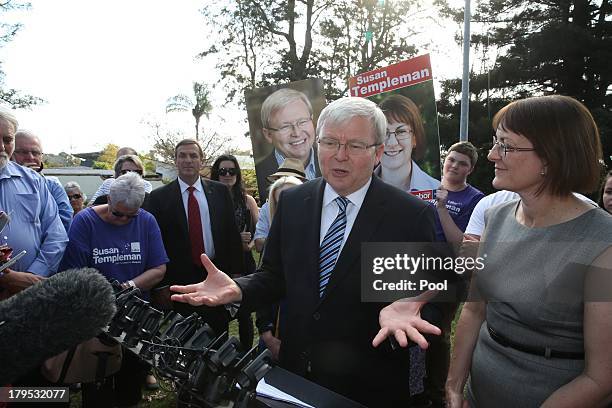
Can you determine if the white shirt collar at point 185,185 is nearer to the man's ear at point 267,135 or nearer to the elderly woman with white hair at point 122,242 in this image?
the elderly woman with white hair at point 122,242

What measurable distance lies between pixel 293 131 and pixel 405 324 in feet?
14.9

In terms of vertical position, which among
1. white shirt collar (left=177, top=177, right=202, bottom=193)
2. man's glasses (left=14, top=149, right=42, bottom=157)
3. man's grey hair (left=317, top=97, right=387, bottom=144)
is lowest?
white shirt collar (left=177, top=177, right=202, bottom=193)

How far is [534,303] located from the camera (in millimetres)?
1570

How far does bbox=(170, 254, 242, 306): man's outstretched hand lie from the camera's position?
169 cm

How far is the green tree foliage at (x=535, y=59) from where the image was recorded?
17.4 meters

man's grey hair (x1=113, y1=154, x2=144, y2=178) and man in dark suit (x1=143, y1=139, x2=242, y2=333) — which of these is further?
man's grey hair (x1=113, y1=154, x2=144, y2=178)

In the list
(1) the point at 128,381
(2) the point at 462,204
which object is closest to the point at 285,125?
(2) the point at 462,204

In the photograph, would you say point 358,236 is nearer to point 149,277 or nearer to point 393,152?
point 149,277

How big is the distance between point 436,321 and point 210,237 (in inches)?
118

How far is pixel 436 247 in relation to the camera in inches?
78.6

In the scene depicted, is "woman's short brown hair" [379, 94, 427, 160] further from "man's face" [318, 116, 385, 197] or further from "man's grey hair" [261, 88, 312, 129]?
"man's face" [318, 116, 385, 197]

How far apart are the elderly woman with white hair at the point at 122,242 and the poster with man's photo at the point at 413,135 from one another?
225 centimetres

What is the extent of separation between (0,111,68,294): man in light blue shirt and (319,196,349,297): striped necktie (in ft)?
5.88

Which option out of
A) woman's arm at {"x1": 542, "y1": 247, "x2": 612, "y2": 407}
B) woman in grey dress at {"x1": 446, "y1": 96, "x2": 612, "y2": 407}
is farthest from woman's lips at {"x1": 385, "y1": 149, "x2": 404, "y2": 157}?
woman's arm at {"x1": 542, "y1": 247, "x2": 612, "y2": 407}
